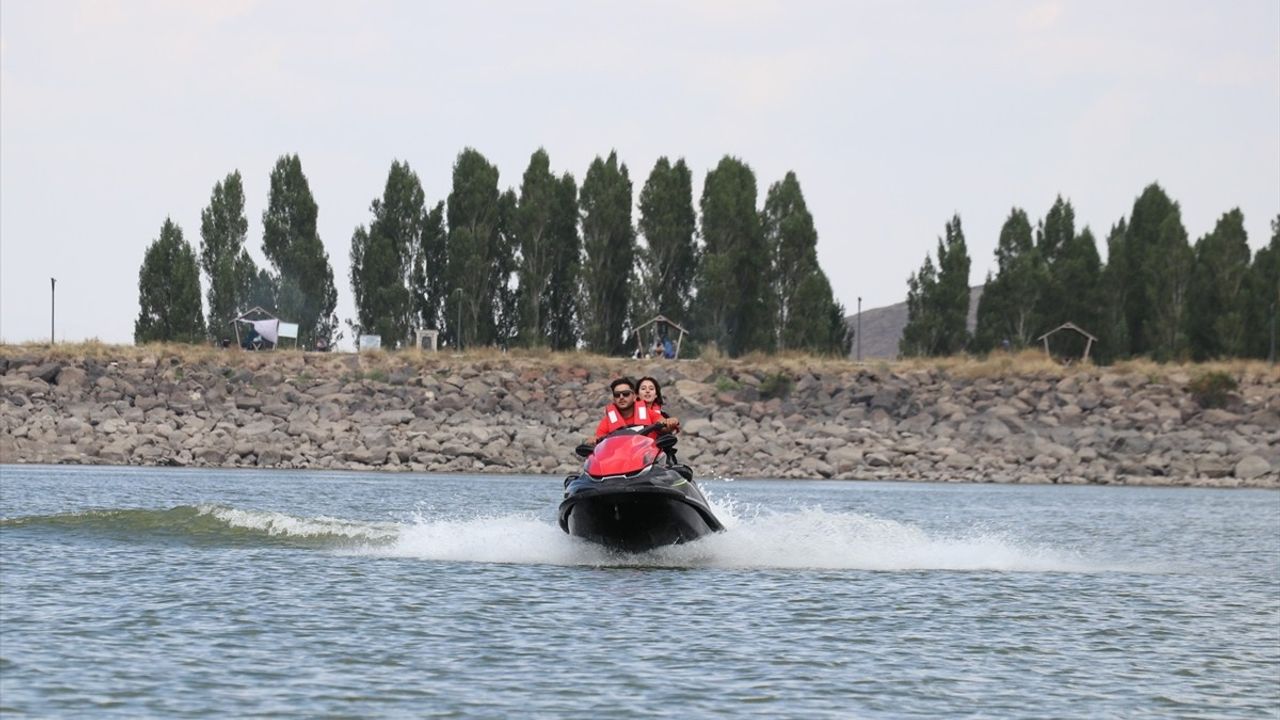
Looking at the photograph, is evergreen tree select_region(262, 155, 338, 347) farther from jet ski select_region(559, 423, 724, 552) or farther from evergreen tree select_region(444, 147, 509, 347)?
jet ski select_region(559, 423, 724, 552)

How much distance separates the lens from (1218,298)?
78.8 m

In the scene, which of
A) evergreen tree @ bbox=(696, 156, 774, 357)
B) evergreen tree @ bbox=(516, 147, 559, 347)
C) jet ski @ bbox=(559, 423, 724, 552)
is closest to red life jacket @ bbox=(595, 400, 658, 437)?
jet ski @ bbox=(559, 423, 724, 552)

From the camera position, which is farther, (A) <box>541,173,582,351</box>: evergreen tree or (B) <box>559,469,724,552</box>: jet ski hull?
(A) <box>541,173,582,351</box>: evergreen tree

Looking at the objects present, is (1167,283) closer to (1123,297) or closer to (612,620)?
(1123,297)

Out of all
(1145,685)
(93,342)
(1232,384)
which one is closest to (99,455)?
(93,342)

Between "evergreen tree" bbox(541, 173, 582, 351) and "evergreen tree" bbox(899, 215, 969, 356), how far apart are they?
48.0ft

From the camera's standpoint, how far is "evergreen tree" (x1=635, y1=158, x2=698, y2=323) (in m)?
78.5

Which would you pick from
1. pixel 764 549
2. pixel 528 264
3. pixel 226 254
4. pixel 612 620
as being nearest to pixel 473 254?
pixel 528 264

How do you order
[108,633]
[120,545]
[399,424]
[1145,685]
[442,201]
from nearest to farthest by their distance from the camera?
[1145,685] → [108,633] → [120,545] → [399,424] → [442,201]

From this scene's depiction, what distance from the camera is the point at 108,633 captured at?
53.9ft

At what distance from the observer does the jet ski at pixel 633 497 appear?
72.6 ft

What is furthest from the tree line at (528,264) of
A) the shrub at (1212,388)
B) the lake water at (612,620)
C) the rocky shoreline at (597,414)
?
the lake water at (612,620)

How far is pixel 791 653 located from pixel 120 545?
12786 millimetres

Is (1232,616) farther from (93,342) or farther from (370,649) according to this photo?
(93,342)
